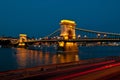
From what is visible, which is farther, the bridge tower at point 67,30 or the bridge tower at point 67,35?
the bridge tower at point 67,30

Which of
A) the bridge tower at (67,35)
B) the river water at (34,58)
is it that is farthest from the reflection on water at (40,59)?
the bridge tower at (67,35)

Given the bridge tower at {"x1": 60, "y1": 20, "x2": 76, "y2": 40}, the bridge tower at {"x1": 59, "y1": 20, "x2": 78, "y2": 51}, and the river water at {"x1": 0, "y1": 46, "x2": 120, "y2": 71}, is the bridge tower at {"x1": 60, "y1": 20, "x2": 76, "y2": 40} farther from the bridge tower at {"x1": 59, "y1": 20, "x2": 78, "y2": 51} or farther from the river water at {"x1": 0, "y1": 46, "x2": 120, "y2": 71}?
the river water at {"x1": 0, "y1": 46, "x2": 120, "y2": 71}

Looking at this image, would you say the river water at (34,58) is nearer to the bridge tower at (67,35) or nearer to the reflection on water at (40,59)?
the reflection on water at (40,59)

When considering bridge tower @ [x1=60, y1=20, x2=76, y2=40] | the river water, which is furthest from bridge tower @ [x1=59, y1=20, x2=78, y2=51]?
the river water

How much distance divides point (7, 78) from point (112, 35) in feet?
190

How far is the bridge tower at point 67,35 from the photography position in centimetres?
7788

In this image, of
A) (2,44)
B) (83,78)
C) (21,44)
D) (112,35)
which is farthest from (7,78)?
(2,44)

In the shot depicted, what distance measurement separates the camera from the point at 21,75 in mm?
16297

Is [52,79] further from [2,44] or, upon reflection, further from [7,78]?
[2,44]

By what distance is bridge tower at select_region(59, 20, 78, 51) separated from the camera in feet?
255

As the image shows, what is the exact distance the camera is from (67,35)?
83000mm

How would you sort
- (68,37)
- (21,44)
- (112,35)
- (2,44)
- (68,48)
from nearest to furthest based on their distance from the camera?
(112,35) < (68,48) < (68,37) < (21,44) < (2,44)

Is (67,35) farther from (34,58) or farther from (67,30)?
(34,58)

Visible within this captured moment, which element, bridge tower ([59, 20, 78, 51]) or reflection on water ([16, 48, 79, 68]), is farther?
bridge tower ([59, 20, 78, 51])
